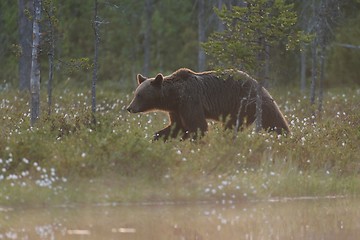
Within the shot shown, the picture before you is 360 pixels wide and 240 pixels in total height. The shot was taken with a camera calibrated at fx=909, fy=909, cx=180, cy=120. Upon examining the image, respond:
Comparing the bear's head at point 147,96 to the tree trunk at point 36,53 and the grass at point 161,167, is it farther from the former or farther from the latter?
the grass at point 161,167

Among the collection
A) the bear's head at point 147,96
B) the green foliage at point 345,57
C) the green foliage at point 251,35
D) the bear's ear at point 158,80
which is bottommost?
the green foliage at point 345,57

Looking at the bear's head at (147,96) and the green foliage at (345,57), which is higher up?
the bear's head at (147,96)

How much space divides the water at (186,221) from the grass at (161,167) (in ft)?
0.87

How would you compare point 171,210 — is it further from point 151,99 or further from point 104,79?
point 104,79

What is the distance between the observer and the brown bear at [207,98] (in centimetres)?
1648

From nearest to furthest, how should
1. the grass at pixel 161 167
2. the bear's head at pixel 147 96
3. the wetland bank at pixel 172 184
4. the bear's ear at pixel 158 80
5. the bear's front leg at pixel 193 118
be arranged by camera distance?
the wetland bank at pixel 172 184 < the grass at pixel 161 167 < the bear's front leg at pixel 193 118 < the bear's ear at pixel 158 80 < the bear's head at pixel 147 96

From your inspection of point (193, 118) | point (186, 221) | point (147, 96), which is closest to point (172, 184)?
point (186, 221)

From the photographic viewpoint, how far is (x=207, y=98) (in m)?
16.6

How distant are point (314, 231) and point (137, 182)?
279 cm

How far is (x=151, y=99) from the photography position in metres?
16.9

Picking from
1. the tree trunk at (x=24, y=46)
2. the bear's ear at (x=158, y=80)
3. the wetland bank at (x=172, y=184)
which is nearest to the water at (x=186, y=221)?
the wetland bank at (x=172, y=184)

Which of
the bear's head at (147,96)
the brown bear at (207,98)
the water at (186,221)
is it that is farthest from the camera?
the bear's head at (147,96)

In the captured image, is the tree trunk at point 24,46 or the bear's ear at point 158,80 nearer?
the bear's ear at point 158,80

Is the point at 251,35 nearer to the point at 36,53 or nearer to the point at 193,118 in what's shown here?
the point at 193,118
